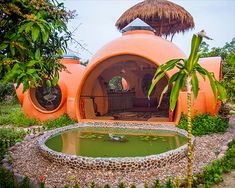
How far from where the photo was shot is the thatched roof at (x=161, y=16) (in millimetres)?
15305

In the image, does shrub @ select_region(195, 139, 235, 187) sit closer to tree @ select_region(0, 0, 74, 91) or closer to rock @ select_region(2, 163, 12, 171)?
tree @ select_region(0, 0, 74, 91)

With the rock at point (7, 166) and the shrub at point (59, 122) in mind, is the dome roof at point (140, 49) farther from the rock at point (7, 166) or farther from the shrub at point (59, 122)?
the rock at point (7, 166)

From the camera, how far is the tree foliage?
6.82 meters

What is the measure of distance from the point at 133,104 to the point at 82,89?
5.62 meters

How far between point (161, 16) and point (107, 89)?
19.6 feet

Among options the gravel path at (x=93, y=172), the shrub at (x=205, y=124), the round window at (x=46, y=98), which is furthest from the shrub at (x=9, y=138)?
the shrub at (x=205, y=124)

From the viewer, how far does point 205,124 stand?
822 cm

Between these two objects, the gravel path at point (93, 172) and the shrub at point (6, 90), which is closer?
the shrub at point (6, 90)

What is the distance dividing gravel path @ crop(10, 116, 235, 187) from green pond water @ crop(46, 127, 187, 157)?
0.68 meters

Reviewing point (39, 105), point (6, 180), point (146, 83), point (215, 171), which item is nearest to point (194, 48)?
point (215, 171)

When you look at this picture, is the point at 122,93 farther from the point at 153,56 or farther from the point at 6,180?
the point at 6,180

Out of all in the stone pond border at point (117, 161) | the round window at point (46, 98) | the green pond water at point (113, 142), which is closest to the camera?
the stone pond border at point (117, 161)

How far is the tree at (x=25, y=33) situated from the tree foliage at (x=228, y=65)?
248cm

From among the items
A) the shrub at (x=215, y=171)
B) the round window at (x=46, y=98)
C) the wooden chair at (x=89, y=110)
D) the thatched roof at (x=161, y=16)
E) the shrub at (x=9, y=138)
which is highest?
the thatched roof at (x=161, y=16)
